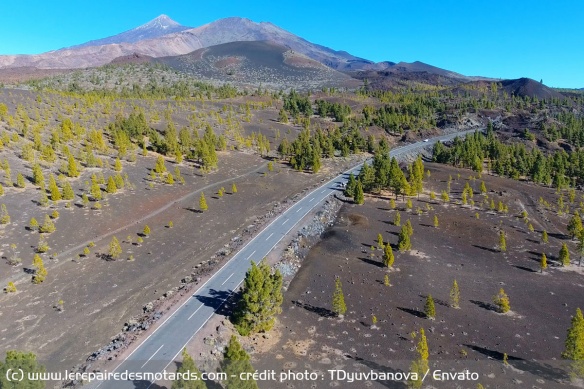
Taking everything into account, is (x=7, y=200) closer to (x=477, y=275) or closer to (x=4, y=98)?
(x=4, y=98)

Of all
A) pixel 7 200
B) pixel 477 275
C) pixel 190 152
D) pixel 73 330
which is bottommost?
pixel 73 330

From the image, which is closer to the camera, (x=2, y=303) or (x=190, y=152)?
(x=2, y=303)

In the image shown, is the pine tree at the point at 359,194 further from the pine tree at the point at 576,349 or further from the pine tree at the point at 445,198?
the pine tree at the point at 576,349

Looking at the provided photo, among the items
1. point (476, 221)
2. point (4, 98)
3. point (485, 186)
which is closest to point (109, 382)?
point (476, 221)

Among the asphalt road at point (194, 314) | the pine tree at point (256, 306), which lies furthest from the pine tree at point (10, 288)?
the pine tree at point (256, 306)

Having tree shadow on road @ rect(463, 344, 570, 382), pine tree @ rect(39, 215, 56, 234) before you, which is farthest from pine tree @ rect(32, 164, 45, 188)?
tree shadow on road @ rect(463, 344, 570, 382)

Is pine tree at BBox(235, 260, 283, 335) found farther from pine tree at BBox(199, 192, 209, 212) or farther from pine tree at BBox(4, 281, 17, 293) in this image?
pine tree at BBox(199, 192, 209, 212)
